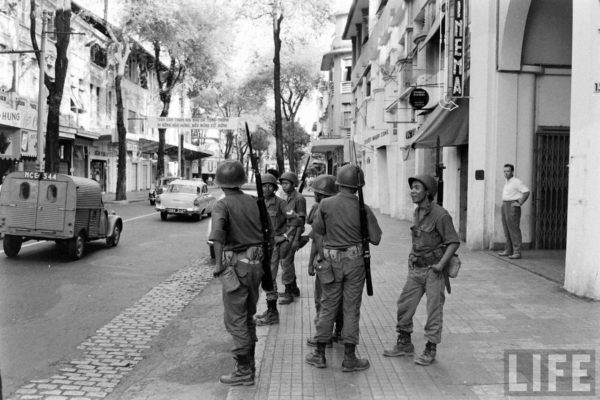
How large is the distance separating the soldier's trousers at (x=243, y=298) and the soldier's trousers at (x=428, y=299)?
137 centimetres

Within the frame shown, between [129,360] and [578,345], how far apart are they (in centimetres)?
422

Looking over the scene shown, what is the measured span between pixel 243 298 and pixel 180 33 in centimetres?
3003

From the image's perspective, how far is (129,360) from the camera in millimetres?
5449

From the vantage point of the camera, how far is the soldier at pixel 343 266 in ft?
15.8

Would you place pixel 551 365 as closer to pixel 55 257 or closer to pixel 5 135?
pixel 55 257

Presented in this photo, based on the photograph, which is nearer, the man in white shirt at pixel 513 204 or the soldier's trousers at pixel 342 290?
the soldier's trousers at pixel 342 290

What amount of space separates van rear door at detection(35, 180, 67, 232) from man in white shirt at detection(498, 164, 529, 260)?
8.30 meters

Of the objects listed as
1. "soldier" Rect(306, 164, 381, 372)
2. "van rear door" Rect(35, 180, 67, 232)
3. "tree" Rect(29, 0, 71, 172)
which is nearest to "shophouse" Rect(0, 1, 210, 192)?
"tree" Rect(29, 0, 71, 172)

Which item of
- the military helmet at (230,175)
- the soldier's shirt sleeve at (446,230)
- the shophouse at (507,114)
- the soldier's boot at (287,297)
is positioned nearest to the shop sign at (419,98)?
the shophouse at (507,114)

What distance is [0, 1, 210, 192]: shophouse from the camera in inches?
1027

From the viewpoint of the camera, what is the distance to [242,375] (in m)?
4.51

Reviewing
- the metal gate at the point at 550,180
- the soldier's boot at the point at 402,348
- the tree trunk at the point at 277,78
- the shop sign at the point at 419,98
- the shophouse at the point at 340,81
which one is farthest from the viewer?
the shophouse at the point at 340,81

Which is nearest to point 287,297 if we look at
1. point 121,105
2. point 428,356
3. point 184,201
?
point 428,356

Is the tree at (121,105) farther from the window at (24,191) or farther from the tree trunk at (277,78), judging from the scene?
the window at (24,191)
